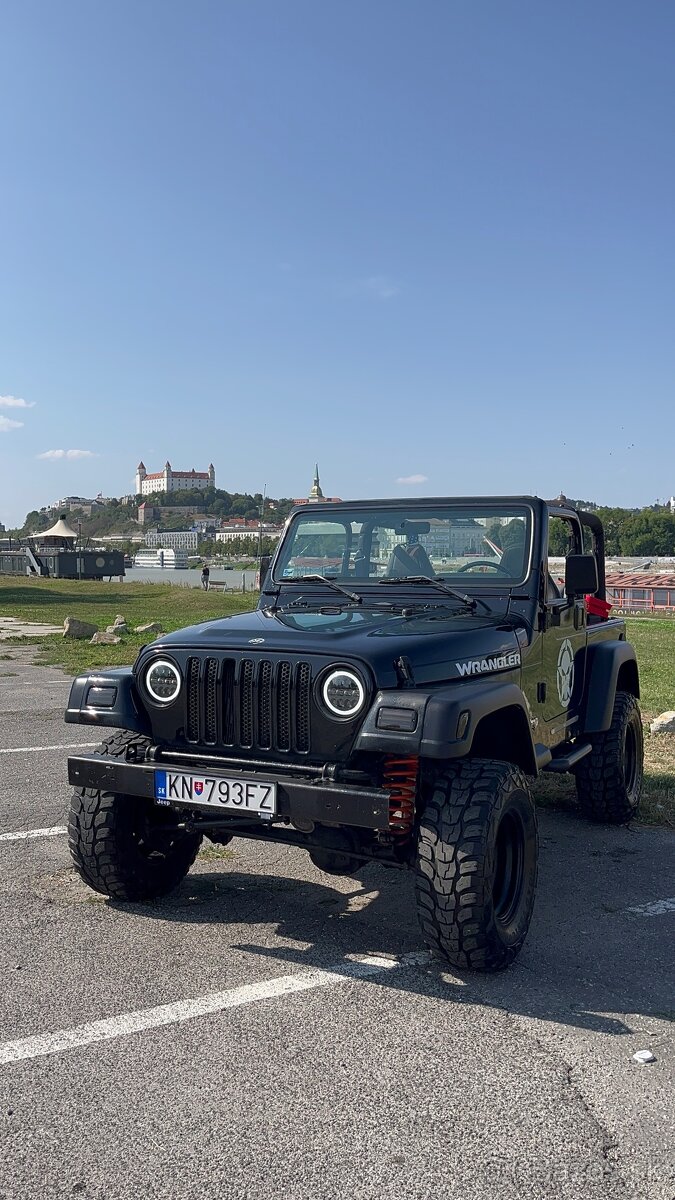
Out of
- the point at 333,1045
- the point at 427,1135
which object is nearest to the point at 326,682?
the point at 333,1045

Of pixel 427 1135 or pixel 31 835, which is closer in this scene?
pixel 427 1135

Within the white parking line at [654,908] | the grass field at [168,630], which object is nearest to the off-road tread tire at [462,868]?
the white parking line at [654,908]

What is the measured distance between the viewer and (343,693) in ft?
12.9

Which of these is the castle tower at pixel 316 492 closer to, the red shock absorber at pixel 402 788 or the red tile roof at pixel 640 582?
the red shock absorber at pixel 402 788

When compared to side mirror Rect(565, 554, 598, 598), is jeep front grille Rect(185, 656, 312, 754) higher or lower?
lower

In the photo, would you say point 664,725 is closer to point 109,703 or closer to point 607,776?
point 607,776

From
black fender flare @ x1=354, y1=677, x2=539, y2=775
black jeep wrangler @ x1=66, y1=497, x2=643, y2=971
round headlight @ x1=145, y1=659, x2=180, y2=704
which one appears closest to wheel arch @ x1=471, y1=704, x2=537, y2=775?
black jeep wrangler @ x1=66, y1=497, x2=643, y2=971

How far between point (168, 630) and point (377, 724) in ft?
61.2

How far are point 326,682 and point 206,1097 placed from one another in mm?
1526

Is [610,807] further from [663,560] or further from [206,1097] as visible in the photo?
[663,560]

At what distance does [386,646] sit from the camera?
4.02 meters

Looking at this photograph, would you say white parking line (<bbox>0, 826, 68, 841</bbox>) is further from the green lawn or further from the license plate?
the green lawn

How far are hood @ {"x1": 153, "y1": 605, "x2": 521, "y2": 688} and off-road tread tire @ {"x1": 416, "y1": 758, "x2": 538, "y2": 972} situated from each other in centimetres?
45

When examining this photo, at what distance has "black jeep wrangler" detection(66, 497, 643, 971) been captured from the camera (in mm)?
3809
